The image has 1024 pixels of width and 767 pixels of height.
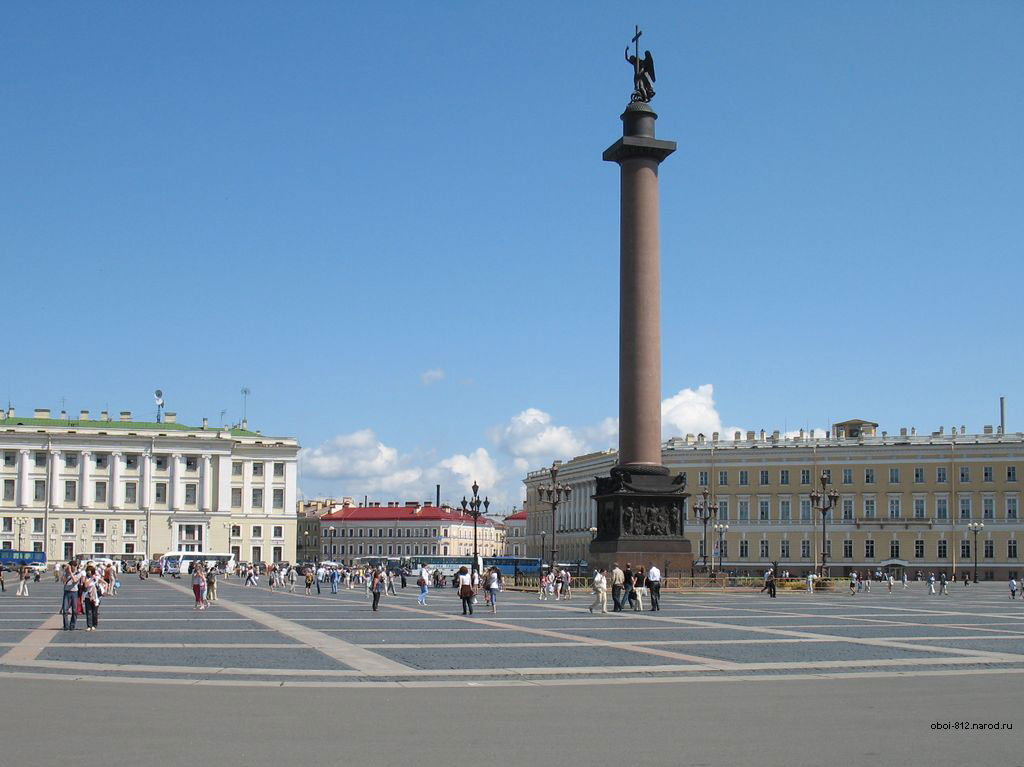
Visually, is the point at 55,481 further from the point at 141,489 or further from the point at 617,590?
the point at 617,590

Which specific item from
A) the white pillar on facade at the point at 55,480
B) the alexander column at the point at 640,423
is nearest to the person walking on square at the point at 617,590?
the alexander column at the point at 640,423

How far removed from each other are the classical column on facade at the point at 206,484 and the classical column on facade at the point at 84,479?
10915 millimetres

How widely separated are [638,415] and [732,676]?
97.8 feet

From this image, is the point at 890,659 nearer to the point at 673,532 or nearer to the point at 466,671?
the point at 466,671

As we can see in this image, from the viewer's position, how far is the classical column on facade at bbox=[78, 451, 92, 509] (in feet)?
418

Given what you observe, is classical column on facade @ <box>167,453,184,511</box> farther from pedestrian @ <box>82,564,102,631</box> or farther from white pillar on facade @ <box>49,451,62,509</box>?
pedestrian @ <box>82,564,102,631</box>

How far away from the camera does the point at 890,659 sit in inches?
851

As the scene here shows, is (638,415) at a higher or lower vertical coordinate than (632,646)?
higher

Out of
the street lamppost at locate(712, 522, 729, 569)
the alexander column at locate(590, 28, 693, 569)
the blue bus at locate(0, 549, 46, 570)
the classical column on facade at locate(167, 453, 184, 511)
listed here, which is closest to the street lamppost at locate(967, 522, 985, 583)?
the street lamppost at locate(712, 522, 729, 569)

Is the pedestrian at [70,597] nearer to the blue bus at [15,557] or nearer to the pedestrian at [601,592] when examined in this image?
the pedestrian at [601,592]

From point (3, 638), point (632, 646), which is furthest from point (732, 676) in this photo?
point (3, 638)

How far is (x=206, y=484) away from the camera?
13050 centimetres

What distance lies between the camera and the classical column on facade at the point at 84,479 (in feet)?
418

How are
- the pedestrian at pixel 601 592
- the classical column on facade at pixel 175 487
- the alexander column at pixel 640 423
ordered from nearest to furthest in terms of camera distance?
the pedestrian at pixel 601 592, the alexander column at pixel 640 423, the classical column on facade at pixel 175 487
